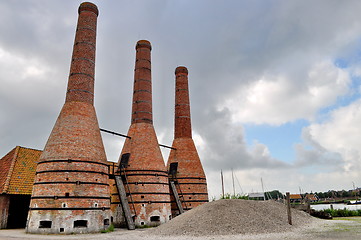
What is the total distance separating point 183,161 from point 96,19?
13.1 m

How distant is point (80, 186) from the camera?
14.3 metres

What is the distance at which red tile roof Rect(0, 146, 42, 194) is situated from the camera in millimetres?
17250

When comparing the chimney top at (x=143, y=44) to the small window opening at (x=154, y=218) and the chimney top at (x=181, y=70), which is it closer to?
the chimney top at (x=181, y=70)

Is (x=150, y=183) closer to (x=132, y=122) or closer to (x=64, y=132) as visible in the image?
(x=132, y=122)

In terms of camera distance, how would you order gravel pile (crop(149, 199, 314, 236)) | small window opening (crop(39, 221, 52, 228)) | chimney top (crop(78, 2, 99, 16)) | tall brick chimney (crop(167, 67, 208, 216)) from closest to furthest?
gravel pile (crop(149, 199, 314, 236))
small window opening (crop(39, 221, 52, 228))
chimney top (crop(78, 2, 99, 16))
tall brick chimney (crop(167, 67, 208, 216))

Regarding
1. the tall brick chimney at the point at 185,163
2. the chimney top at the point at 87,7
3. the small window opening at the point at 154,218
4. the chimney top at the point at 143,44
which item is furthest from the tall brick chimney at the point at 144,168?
the chimney top at the point at 87,7

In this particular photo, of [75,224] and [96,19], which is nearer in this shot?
[75,224]

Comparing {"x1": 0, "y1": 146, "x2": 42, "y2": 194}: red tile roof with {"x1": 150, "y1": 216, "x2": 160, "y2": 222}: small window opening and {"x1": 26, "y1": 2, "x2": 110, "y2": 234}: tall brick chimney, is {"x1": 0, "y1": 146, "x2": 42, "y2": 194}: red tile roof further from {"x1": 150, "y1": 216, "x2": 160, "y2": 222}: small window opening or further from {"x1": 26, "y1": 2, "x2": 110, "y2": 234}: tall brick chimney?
{"x1": 150, "y1": 216, "x2": 160, "y2": 222}: small window opening

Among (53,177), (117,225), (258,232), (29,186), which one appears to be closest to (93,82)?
(53,177)

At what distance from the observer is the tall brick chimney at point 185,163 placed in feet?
74.9

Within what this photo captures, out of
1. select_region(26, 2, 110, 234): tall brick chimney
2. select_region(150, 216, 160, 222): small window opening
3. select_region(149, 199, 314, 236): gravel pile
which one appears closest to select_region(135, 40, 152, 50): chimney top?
select_region(26, 2, 110, 234): tall brick chimney

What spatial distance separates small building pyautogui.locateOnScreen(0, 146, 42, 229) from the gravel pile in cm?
950

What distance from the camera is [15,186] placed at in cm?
1736

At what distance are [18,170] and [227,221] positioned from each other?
14230mm
